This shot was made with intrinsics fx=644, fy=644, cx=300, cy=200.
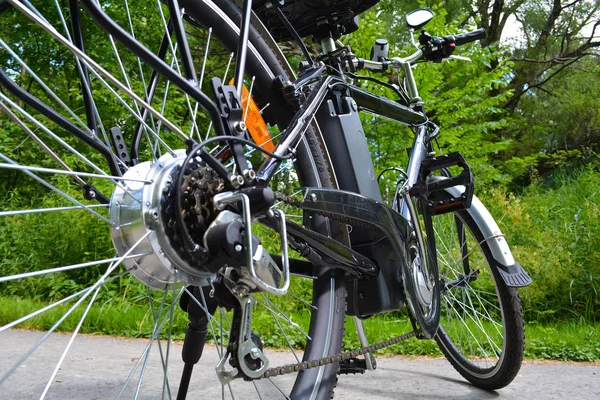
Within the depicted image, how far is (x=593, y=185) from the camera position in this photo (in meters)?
6.09

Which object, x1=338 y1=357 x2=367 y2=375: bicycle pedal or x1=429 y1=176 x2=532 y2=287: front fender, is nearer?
x1=338 y1=357 x2=367 y2=375: bicycle pedal

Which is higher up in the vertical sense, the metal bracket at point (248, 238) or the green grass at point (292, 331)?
the metal bracket at point (248, 238)

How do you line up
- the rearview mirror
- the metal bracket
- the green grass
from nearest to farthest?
1. the metal bracket
2. the rearview mirror
3. the green grass

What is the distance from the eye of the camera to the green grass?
358 cm

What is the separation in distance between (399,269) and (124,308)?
106 inches

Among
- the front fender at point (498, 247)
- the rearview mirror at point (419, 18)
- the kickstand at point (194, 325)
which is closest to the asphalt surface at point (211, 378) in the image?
the front fender at point (498, 247)

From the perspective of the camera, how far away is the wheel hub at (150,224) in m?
1.38

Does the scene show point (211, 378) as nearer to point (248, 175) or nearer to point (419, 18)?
point (248, 175)

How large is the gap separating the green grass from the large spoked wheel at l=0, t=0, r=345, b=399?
2 cm

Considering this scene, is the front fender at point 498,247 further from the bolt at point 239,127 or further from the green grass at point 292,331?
the bolt at point 239,127

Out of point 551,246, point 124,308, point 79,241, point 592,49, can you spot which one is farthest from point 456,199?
point 592,49

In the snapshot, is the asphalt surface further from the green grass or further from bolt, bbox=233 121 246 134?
bolt, bbox=233 121 246 134

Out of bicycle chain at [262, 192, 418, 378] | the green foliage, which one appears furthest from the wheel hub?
the green foliage

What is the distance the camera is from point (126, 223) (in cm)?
142
